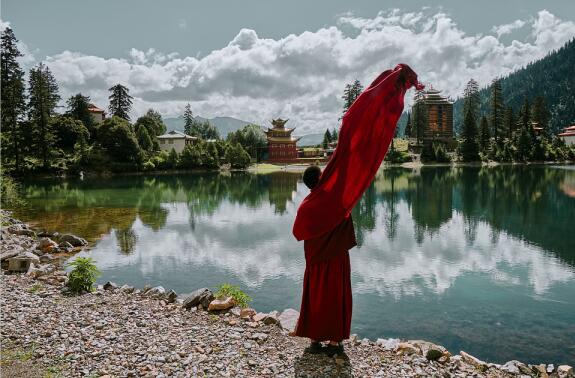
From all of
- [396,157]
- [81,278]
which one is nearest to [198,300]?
[81,278]

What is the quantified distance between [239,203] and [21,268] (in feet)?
57.8

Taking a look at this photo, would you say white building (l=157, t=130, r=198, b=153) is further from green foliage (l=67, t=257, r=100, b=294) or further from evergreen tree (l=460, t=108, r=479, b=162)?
green foliage (l=67, t=257, r=100, b=294)

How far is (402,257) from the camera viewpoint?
492 inches

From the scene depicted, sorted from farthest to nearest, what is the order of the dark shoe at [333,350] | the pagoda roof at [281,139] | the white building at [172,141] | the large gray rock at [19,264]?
the pagoda roof at [281,139] → the white building at [172,141] → the large gray rock at [19,264] → the dark shoe at [333,350]

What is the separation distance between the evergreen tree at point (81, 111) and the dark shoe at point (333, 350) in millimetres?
55225

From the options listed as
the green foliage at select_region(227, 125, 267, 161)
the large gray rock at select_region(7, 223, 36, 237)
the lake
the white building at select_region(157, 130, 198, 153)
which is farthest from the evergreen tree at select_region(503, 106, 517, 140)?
the large gray rock at select_region(7, 223, 36, 237)

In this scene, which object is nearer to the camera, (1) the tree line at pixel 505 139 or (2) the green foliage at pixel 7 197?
(2) the green foliage at pixel 7 197

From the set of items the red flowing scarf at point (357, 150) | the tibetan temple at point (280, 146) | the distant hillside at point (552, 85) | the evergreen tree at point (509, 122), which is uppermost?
the distant hillside at point (552, 85)

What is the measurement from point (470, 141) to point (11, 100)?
176ft

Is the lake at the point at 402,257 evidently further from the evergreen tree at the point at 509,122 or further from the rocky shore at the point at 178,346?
the evergreen tree at the point at 509,122

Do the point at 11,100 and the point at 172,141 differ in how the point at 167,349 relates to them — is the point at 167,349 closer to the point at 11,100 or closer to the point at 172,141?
the point at 11,100

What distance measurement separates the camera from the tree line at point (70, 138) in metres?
42.0

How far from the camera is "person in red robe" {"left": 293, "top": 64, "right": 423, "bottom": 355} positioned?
426 cm

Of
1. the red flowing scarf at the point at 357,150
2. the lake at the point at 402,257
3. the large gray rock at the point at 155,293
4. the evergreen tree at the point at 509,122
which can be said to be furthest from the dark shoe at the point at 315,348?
the evergreen tree at the point at 509,122
